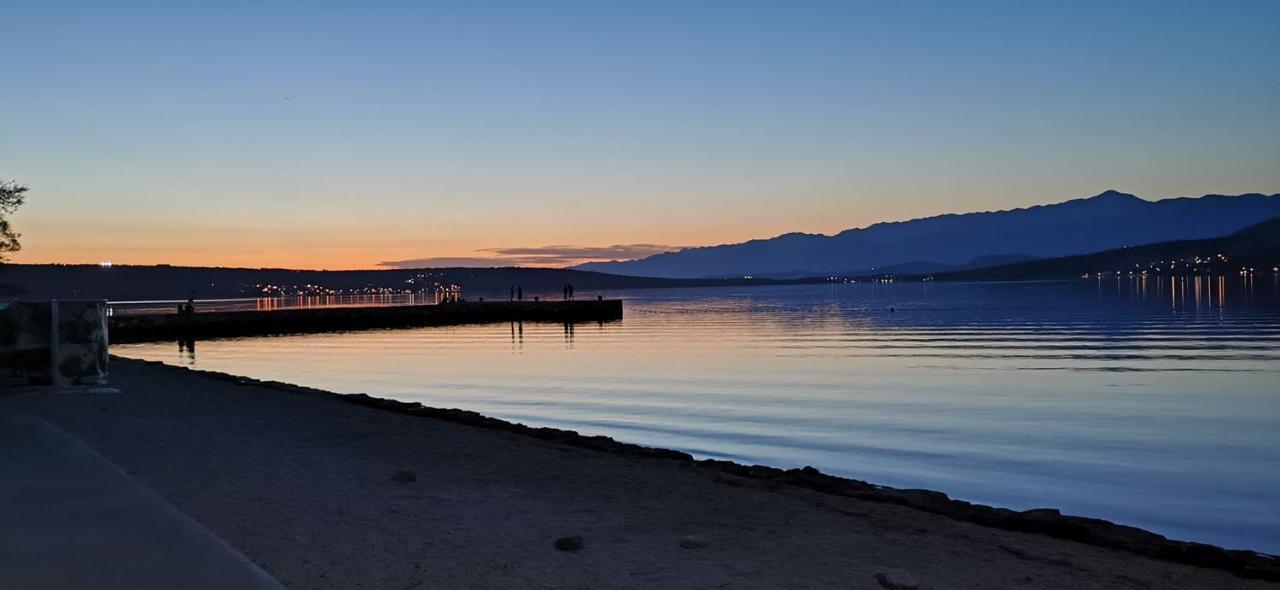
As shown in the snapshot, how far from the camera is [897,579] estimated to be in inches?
252

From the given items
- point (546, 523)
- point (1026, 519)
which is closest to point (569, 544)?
point (546, 523)

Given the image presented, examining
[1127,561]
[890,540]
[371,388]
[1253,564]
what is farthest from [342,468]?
[371,388]

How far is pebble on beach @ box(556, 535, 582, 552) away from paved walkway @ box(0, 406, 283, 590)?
2214 millimetres

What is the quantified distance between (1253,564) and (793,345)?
3356cm

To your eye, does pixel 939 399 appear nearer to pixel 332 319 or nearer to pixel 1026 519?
pixel 1026 519

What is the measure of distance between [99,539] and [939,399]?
19070 millimetres

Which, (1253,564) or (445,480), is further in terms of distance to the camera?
(445,480)

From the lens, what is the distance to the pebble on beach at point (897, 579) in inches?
249

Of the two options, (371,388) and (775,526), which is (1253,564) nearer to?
(775,526)

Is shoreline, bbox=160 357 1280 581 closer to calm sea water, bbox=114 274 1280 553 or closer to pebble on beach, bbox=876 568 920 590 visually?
calm sea water, bbox=114 274 1280 553

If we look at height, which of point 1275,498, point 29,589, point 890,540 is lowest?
point 1275,498

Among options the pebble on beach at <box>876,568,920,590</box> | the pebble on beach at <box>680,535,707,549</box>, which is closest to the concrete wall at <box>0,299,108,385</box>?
the pebble on beach at <box>680,535,707,549</box>

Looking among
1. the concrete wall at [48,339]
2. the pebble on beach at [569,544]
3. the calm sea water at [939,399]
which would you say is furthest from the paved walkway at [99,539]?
the concrete wall at [48,339]

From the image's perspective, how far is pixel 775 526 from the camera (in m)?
8.20
